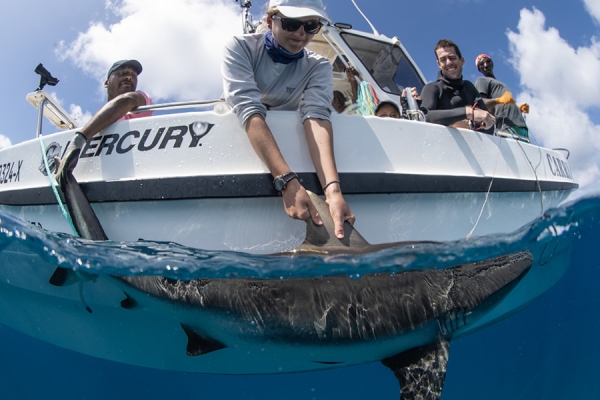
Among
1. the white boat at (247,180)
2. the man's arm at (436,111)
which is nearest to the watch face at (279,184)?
the white boat at (247,180)

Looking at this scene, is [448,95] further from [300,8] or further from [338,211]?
[338,211]

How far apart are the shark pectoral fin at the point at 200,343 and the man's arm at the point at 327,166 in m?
0.97

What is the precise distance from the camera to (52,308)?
122 inches

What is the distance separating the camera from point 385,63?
5223mm

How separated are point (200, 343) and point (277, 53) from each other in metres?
1.79

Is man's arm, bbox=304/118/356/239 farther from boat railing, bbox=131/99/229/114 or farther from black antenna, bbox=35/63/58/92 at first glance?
black antenna, bbox=35/63/58/92

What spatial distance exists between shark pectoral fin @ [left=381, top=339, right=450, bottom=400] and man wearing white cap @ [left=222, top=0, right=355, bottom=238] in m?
0.77

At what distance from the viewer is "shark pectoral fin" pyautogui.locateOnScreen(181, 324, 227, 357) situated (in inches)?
81.4

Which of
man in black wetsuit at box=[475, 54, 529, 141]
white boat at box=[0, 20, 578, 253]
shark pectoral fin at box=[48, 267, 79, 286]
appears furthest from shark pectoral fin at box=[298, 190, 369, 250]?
man in black wetsuit at box=[475, 54, 529, 141]

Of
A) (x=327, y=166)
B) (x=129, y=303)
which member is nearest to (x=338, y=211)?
(x=327, y=166)

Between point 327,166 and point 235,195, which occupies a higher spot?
point 327,166

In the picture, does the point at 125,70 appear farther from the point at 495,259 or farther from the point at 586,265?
the point at 586,265

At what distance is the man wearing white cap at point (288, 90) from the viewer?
1.94 m

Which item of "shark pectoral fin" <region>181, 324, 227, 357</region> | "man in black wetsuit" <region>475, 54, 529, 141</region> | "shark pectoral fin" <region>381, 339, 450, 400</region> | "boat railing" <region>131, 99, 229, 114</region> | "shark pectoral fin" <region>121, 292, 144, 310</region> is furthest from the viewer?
"man in black wetsuit" <region>475, 54, 529, 141</region>
